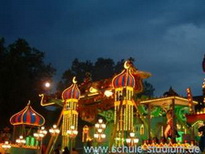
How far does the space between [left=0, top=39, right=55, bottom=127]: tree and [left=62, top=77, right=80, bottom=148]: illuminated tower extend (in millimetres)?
6963

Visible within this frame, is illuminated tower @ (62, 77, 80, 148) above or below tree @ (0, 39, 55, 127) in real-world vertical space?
below

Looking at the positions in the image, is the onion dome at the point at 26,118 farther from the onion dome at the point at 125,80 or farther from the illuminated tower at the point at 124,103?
the onion dome at the point at 125,80

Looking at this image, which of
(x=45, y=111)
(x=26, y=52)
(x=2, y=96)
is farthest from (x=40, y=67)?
(x=2, y=96)

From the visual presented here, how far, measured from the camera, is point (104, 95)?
17.1 metres

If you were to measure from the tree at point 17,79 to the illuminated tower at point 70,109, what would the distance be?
6963 mm

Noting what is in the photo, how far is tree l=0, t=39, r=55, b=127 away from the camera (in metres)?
23.7

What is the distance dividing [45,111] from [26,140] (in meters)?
6.93

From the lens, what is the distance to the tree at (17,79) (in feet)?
77.8

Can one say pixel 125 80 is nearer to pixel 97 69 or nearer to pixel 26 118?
pixel 26 118

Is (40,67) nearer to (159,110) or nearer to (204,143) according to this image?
(159,110)

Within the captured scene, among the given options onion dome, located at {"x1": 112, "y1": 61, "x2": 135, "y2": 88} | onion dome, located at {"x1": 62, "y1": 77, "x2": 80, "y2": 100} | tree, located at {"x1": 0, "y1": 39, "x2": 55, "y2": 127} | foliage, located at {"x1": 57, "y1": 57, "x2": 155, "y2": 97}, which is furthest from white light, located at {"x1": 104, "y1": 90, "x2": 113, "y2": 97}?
foliage, located at {"x1": 57, "y1": 57, "x2": 155, "y2": 97}

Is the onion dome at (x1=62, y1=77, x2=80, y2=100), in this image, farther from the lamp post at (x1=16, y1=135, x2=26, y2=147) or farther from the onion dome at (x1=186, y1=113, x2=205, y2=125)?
the onion dome at (x1=186, y1=113, x2=205, y2=125)

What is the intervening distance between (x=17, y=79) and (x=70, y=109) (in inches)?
299

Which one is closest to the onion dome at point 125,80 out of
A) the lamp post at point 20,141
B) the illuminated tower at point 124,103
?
the illuminated tower at point 124,103
